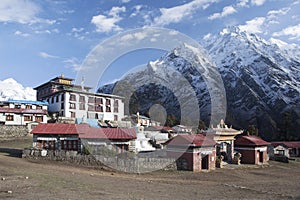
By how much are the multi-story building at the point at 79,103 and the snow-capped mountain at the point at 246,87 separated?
79.4 ft

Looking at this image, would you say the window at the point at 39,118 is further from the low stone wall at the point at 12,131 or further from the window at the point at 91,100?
the window at the point at 91,100

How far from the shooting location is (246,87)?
13250 cm

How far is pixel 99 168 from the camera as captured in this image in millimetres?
27875

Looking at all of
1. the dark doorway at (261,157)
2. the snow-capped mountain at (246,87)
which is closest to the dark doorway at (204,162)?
the dark doorway at (261,157)

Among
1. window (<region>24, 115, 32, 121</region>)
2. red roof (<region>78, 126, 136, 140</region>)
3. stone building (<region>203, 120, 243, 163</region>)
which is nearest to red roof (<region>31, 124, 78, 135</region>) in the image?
red roof (<region>78, 126, 136, 140</region>)

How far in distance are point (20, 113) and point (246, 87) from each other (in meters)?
103

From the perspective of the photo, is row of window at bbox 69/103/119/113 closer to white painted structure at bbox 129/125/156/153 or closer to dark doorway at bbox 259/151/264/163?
white painted structure at bbox 129/125/156/153

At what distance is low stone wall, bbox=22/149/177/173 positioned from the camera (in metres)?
27.6

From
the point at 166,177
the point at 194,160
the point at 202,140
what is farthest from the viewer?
the point at 202,140

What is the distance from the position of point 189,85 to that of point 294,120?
5764 cm

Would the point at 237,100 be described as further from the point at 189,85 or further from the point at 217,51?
the point at 217,51

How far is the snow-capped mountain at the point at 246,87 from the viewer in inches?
4183

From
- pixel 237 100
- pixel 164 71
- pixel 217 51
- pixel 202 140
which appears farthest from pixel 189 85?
pixel 202 140

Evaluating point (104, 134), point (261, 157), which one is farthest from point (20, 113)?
point (261, 157)
